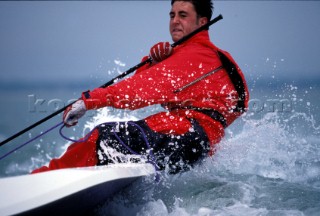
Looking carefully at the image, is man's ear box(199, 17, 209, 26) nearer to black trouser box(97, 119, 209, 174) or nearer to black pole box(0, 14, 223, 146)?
black pole box(0, 14, 223, 146)

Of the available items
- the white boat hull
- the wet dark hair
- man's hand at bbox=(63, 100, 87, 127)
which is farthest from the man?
the wet dark hair

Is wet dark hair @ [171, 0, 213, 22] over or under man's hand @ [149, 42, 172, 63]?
over

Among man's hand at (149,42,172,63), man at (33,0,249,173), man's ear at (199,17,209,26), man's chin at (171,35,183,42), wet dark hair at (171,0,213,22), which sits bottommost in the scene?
man at (33,0,249,173)

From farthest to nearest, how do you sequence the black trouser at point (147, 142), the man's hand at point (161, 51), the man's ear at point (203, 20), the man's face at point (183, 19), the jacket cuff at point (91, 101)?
the man's ear at point (203, 20) < the man's face at point (183, 19) < the man's hand at point (161, 51) < the black trouser at point (147, 142) < the jacket cuff at point (91, 101)

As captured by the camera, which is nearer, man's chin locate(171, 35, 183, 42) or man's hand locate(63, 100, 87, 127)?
man's hand locate(63, 100, 87, 127)

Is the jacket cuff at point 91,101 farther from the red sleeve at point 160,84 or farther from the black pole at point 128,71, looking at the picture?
the black pole at point 128,71

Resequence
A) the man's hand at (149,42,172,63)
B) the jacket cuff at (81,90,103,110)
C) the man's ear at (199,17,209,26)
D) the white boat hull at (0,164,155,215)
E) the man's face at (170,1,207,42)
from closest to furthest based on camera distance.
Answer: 1. the white boat hull at (0,164,155,215)
2. the jacket cuff at (81,90,103,110)
3. the man's hand at (149,42,172,63)
4. the man's face at (170,1,207,42)
5. the man's ear at (199,17,209,26)

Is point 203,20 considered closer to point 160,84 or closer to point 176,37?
point 176,37

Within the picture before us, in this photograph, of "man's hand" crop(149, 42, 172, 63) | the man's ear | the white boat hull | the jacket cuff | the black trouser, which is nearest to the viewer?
the white boat hull

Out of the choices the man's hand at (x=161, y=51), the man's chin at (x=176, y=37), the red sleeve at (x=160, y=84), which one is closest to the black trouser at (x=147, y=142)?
the red sleeve at (x=160, y=84)

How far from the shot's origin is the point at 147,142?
3035mm

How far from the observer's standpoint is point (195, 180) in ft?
13.6

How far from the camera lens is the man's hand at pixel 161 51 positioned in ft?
11.5

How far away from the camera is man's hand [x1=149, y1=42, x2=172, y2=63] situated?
3.51 metres
